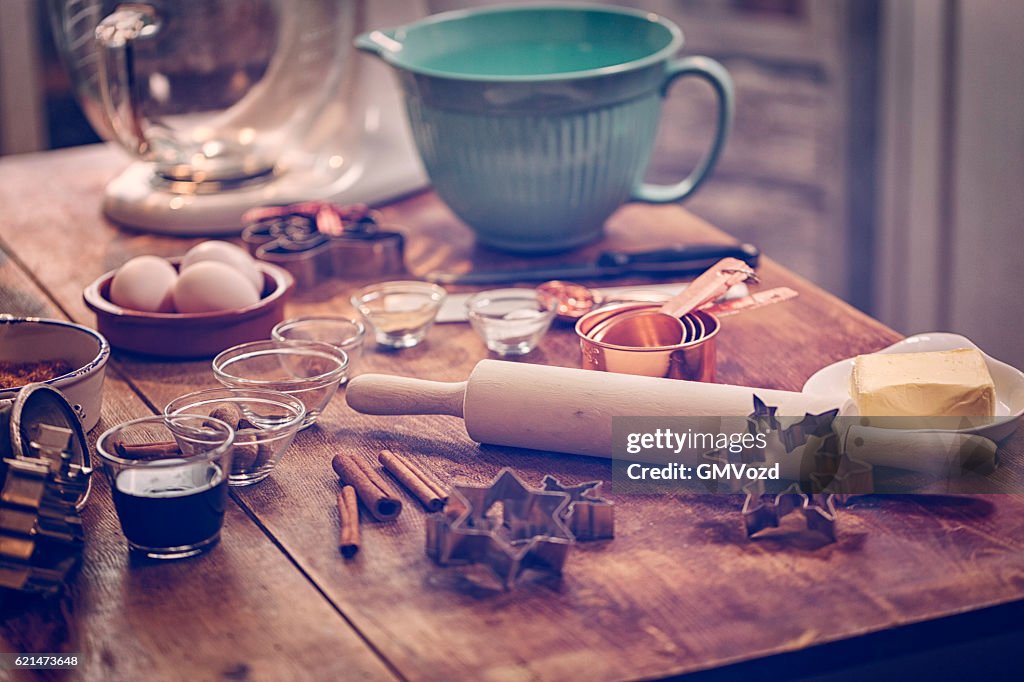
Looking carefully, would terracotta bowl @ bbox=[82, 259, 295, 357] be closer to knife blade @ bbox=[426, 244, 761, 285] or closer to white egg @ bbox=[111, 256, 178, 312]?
white egg @ bbox=[111, 256, 178, 312]

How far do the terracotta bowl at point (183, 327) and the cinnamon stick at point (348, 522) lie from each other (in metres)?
0.28

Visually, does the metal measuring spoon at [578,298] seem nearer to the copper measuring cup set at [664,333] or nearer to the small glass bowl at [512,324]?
the small glass bowl at [512,324]

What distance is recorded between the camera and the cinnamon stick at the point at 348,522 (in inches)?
29.8

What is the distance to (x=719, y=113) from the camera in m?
1.31

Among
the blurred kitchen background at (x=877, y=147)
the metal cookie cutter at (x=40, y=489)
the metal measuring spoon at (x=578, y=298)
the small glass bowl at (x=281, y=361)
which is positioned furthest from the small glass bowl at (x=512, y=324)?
the blurred kitchen background at (x=877, y=147)

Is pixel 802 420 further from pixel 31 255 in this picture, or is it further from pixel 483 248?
pixel 31 255

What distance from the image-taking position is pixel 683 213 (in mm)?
1462

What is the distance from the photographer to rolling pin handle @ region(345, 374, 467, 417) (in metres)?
0.90

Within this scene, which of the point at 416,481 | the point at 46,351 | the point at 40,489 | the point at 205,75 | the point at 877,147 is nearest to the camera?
the point at 40,489

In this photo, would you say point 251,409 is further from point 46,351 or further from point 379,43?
point 379,43

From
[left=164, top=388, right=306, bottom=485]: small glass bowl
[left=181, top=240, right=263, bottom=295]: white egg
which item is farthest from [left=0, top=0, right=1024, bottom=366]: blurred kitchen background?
[left=164, top=388, right=306, bottom=485]: small glass bowl

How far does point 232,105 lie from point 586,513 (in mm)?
853

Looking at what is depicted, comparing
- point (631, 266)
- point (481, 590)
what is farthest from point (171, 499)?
point (631, 266)

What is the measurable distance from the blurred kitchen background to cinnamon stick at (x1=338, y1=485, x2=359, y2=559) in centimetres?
89
